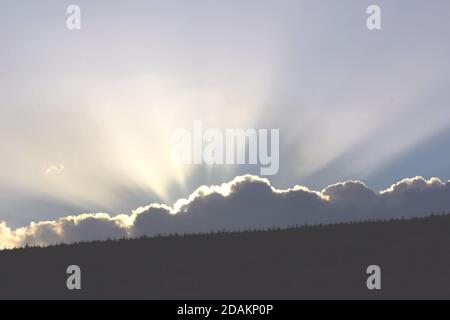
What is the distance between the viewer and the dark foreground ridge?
40719 millimetres

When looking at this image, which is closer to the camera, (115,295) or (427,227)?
(115,295)

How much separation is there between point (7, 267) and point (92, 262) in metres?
8.22

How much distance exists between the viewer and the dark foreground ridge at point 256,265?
134ft

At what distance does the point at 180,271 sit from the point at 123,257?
7.26 meters

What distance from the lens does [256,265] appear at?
153ft
